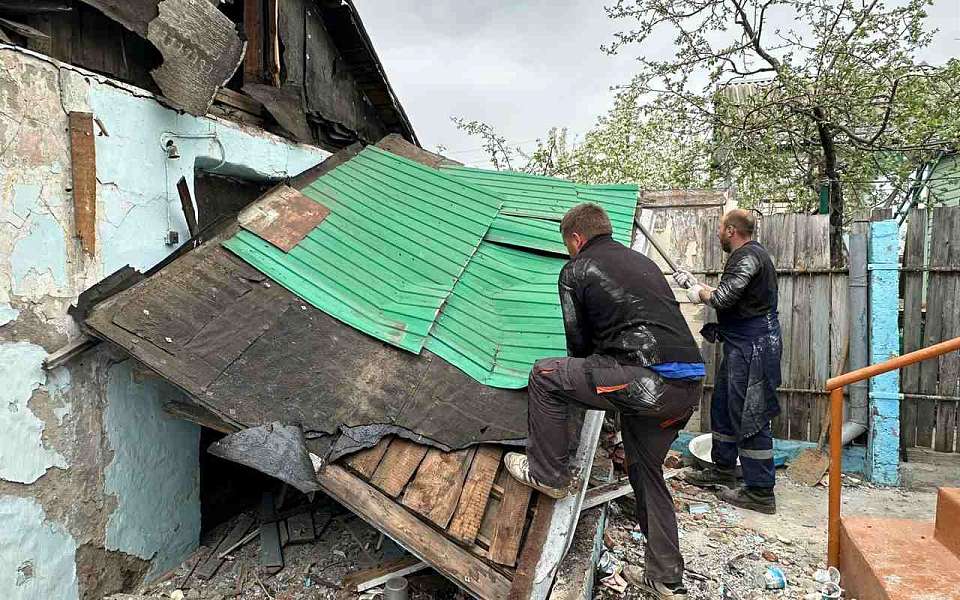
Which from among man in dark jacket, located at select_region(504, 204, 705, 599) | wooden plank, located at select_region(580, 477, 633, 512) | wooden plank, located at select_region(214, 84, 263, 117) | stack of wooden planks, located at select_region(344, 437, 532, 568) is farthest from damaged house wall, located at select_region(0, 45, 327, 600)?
wooden plank, located at select_region(580, 477, 633, 512)

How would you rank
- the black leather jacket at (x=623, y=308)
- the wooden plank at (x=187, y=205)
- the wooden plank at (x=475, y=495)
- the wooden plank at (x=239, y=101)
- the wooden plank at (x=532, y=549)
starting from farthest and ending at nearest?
the wooden plank at (x=239, y=101) < the wooden plank at (x=187, y=205) < the black leather jacket at (x=623, y=308) < the wooden plank at (x=475, y=495) < the wooden plank at (x=532, y=549)

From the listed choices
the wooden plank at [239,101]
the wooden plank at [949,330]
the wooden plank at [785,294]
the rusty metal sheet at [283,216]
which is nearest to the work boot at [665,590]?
the wooden plank at [785,294]

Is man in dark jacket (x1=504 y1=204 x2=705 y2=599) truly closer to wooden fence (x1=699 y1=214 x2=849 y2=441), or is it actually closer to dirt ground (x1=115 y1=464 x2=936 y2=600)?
dirt ground (x1=115 y1=464 x2=936 y2=600)

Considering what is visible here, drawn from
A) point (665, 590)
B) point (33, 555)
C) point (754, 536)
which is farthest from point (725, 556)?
point (33, 555)

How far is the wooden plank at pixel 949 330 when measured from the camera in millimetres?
4934

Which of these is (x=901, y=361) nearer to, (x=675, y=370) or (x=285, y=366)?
(x=675, y=370)

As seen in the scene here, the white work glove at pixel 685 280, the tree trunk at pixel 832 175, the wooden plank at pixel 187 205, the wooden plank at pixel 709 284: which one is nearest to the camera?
the wooden plank at pixel 187 205

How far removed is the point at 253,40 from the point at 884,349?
6.52 m

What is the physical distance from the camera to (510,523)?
274 centimetres

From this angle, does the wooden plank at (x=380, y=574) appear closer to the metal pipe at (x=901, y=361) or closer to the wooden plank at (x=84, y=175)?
the wooden plank at (x=84, y=175)

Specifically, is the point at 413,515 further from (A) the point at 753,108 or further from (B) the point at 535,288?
(A) the point at 753,108

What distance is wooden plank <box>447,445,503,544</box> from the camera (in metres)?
2.67

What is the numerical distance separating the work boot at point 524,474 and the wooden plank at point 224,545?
7.76 ft

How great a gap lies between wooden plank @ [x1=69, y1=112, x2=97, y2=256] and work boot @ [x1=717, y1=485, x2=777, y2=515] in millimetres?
5055
